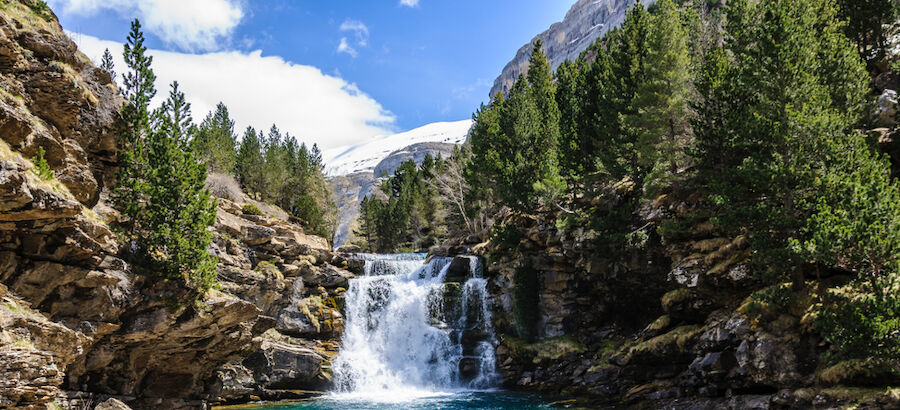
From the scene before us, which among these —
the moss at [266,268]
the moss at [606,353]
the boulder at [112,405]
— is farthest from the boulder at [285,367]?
the moss at [606,353]

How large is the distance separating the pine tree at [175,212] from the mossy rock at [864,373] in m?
27.7

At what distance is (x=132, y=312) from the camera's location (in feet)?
74.1

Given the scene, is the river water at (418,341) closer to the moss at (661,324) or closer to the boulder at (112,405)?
the moss at (661,324)

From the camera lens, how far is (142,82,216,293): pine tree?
78.2 ft

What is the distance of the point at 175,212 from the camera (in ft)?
81.8

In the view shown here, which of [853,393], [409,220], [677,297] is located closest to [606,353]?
[677,297]

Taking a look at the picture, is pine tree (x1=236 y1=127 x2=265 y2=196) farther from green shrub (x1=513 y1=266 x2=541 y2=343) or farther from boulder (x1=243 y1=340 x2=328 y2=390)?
green shrub (x1=513 y1=266 x2=541 y2=343)

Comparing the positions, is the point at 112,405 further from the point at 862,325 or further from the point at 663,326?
the point at 862,325

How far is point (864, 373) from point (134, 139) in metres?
33.2

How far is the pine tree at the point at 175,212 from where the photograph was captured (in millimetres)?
23828

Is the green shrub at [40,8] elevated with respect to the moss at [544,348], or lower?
elevated

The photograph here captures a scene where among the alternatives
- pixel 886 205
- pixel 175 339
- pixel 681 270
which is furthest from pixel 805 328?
pixel 175 339

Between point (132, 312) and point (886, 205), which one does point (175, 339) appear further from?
point (886, 205)

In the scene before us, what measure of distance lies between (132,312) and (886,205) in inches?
1229
